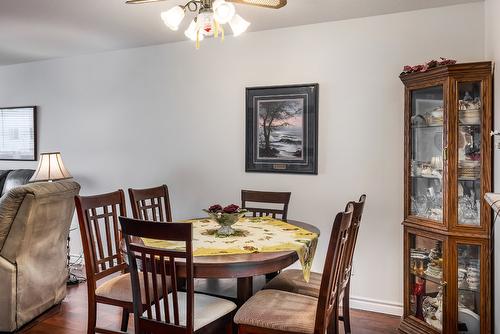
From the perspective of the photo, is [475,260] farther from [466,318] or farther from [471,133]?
[471,133]

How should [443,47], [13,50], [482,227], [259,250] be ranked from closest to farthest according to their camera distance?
[259,250]
[482,227]
[443,47]
[13,50]

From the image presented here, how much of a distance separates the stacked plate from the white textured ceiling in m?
1.20

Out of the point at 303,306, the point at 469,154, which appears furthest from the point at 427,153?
the point at 303,306

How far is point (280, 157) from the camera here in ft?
11.6

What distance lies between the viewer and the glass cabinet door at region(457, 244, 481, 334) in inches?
100

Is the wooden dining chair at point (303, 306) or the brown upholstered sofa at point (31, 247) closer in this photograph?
the wooden dining chair at point (303, 306)

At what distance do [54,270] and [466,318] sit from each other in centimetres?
295

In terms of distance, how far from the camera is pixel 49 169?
3.88 metres

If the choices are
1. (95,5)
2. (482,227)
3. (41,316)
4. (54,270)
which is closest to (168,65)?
(95,5)

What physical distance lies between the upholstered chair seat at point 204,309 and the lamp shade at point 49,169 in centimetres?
236

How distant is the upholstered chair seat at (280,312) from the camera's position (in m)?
1.90

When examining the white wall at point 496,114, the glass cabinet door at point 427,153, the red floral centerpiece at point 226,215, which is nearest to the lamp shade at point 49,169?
the red floral centerpiece at point 226,215

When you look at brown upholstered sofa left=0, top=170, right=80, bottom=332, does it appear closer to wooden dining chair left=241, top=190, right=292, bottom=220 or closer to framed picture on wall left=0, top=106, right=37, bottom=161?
wooden dining chair left=241, top=190, right=292, bottom=220

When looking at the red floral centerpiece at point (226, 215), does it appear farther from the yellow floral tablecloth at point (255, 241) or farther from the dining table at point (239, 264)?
the dining table at point (239, 264)
